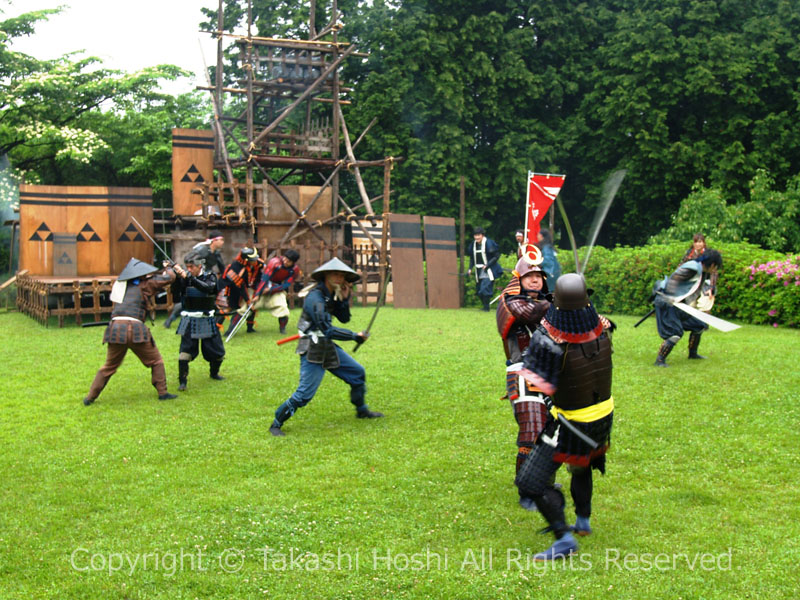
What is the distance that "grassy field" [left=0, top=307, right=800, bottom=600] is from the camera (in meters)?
4.62

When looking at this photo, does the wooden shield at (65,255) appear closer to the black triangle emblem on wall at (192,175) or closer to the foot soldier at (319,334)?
the black triangle emblem on wall at (192,175)

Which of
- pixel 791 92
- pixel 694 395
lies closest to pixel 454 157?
pixel 791 92

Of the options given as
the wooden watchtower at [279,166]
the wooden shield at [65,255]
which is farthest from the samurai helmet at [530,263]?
the wooden shield at [65,255]

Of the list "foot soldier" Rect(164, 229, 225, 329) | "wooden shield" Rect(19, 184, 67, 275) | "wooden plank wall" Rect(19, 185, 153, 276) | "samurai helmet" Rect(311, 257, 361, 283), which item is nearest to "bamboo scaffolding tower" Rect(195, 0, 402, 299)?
"wooden plank wall" Rect(19, 185, 153, 276)

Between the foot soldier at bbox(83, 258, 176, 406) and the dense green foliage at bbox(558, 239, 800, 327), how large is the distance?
35.2 ft

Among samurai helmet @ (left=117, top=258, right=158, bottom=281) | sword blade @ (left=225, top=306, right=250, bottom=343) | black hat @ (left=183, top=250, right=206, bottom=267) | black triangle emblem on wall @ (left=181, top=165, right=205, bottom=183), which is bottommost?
sword blade @ (left=225, top=306, right=250, bottom=343)

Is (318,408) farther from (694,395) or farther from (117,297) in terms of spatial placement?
(694,395)

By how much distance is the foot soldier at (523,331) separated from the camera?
565 centimetres

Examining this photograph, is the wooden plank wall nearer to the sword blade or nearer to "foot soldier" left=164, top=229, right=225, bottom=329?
"foot soldier" left=164, top=229, right=225, bottom=329

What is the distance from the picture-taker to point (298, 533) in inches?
207

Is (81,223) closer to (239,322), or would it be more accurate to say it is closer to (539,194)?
(239,322)

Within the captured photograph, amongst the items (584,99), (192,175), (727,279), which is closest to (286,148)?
(192,175)

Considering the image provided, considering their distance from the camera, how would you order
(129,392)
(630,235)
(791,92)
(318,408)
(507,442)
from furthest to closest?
(630,235), (791,92), (129,392), (318,408), (507,442)

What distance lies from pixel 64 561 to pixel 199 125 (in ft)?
69.5
